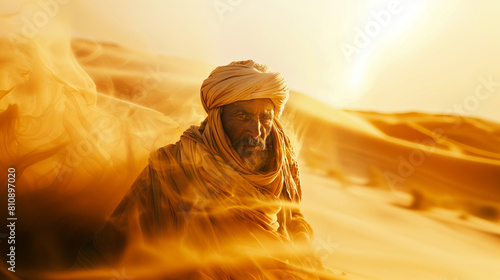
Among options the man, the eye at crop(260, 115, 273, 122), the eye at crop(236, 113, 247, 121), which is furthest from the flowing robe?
the eye at crop(260, 115, 273, 122)

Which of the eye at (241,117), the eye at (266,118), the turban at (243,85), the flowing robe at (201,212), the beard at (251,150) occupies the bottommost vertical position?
the flowing robe at (201,212)

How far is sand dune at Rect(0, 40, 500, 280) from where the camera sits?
11.8 ft

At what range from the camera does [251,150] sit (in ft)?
11.2

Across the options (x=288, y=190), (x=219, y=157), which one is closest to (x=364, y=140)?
(x=288, y=190)

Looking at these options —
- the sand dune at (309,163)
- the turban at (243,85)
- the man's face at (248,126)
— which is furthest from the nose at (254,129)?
the sand dune at (309,163)

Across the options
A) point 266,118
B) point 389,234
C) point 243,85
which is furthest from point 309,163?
point 243,85

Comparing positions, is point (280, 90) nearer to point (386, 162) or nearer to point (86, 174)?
point (86, 174)

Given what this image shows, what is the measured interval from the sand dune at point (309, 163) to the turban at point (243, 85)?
0.79 m

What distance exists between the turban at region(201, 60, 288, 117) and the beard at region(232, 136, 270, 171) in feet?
0.93

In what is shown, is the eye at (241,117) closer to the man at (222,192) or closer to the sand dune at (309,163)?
the man at (222,192)

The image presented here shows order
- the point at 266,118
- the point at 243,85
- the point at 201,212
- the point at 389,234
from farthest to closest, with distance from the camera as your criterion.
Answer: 1. the point at 389,234
2. the point at 266,118
3. the point at 243,85
4. the point at 201,212

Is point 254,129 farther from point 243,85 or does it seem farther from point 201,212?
point 201,212

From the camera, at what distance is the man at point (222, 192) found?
322cm

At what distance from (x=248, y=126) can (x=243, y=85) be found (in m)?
0.28
